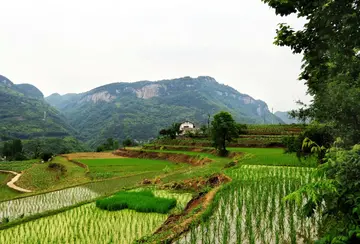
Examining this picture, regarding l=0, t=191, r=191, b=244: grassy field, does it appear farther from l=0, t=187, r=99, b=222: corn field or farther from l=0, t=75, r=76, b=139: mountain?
l=0, t=75, r=76, b=139: mountain

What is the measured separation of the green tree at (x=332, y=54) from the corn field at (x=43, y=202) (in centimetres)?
1422

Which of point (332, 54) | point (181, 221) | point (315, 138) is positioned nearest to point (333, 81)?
point (332, 54)

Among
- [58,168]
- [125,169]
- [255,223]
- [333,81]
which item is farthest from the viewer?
[58,168]

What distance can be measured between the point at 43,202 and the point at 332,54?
1782cm

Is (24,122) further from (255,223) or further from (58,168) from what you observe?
(255,223)

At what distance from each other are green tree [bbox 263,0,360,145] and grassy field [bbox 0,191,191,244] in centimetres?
647

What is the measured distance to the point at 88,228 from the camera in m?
10.3

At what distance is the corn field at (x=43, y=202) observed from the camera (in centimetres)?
1628

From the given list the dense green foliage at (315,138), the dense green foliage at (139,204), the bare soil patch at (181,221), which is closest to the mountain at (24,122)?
the dense green foliage at (139,204)

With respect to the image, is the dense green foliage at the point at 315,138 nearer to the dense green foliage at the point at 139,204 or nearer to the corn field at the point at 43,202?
the dense green foliage at the point at 139,204

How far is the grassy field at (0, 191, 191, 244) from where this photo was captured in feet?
30.3

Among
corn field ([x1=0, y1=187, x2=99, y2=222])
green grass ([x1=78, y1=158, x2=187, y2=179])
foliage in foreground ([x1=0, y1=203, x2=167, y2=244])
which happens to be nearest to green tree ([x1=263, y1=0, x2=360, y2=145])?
foliage in foreground ([x1=0, y1=203, x2=167, y2=244])

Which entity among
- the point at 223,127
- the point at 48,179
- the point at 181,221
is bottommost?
the point at 48,179

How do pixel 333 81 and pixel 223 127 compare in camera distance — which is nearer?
pixel 333 81
